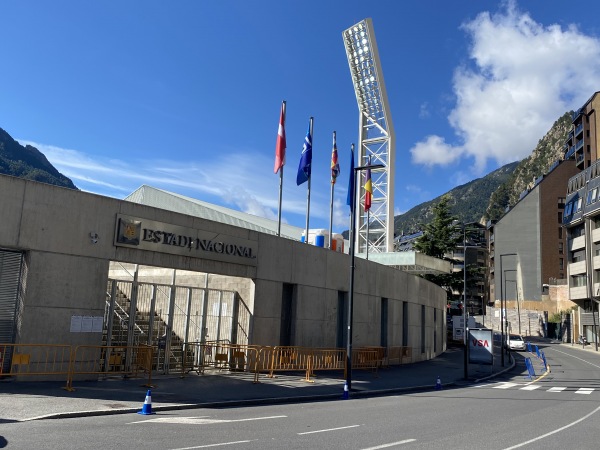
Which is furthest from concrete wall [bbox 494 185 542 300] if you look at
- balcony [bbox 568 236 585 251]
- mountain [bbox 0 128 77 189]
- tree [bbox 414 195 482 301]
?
mountain [bbox 0 128 77 189]

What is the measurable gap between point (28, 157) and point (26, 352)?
538ft

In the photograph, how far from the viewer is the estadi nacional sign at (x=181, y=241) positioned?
1786 cm

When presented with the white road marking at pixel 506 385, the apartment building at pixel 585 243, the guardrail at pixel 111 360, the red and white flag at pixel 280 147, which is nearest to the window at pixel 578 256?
the apartment building at pixel 585 243

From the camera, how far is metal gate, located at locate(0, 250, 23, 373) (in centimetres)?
1521

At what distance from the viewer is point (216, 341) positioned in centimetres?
2130

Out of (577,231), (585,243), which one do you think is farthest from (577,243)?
(585,243)

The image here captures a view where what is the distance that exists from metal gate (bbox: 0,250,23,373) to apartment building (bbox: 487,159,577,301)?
9231cm

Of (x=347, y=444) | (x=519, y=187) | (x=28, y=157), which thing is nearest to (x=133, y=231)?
(x=347, y=444)

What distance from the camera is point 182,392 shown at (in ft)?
50.8

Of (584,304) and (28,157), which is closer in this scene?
(584,304)

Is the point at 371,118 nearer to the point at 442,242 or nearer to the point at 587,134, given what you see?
the point at 442,242

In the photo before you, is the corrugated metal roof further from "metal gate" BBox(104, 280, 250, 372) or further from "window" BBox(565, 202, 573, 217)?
"window" BBox(565, 202, 573, 217)

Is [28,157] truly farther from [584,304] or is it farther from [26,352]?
[26,352]

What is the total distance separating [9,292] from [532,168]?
622 feet
